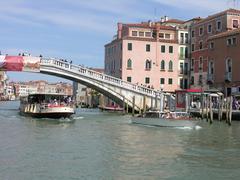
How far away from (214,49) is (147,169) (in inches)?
889

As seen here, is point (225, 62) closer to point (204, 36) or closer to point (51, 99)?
point (204, 36)

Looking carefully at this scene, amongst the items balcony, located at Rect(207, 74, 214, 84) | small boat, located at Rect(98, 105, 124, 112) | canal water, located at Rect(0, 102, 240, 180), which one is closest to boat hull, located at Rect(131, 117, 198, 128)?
canal water, located at Rect(0, 102, 240, 180)

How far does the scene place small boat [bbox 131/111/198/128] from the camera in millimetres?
18156

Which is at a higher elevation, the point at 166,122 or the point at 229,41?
the point at 229,41

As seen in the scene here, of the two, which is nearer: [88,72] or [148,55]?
[88,72]

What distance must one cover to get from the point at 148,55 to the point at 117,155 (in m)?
26.1

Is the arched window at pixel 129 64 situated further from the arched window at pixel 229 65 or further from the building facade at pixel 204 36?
the arched window at pixel 229 65

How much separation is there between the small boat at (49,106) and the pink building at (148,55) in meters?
11.3

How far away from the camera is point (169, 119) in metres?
18.6

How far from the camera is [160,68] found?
3684 cm

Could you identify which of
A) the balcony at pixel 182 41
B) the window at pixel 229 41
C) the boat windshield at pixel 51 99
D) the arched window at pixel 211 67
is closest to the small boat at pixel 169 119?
the boat windshield at pixel 51 99

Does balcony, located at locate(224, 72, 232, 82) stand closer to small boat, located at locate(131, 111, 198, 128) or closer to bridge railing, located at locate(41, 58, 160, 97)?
bridge railing, located at locate(41, 58, 160, 97)

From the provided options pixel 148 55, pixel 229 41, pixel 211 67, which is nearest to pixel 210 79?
pixel 211 67

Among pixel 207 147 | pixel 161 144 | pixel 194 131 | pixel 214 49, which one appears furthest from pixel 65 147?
pixel 214 49
